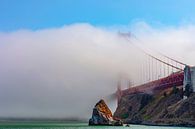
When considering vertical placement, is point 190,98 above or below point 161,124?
above

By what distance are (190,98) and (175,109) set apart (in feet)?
28.8

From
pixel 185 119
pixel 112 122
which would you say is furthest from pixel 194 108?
pixel 112 122

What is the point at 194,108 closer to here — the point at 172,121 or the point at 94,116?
the point at 172,121

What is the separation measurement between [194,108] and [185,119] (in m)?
7.71

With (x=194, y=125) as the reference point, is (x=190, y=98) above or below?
above

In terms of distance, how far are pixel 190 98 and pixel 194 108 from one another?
33.5ft

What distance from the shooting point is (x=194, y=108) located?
621ft

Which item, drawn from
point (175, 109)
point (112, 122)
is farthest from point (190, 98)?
point (112, 122)

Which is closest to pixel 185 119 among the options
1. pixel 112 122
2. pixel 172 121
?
pixel 172 121

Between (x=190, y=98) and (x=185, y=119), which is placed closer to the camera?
(x=185, y=119)

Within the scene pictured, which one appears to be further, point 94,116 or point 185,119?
point 94,116

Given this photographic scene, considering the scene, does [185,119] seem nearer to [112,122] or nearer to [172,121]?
[172,121]

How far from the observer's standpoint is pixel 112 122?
19412 centimetres

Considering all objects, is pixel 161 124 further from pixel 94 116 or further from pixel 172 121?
pixel 94 116
